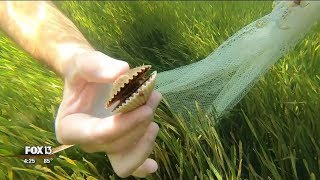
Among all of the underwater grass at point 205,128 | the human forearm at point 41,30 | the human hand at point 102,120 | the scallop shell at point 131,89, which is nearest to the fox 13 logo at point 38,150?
the underwater grass at point 205,128

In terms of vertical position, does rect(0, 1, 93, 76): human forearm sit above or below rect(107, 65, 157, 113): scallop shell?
below

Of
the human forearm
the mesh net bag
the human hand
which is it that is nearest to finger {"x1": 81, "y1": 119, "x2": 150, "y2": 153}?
the human hand

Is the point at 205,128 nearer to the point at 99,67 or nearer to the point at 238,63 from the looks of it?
the point at 238,63

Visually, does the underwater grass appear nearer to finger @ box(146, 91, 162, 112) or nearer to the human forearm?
the human forearm

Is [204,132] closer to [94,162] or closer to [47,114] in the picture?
[94,162]

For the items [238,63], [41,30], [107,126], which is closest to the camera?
[107,126]

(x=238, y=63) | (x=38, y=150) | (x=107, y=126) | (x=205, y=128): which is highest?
(x=107, y=126)

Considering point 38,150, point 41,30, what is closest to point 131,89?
point 41,30
